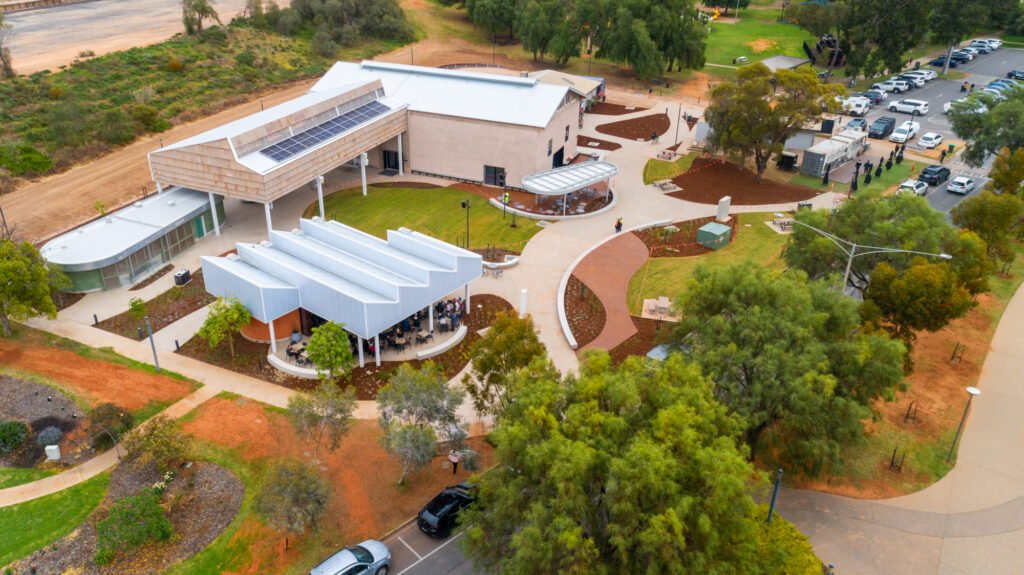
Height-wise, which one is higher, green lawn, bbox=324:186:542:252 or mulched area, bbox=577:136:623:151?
mulched area, bbox=577:136:623:151

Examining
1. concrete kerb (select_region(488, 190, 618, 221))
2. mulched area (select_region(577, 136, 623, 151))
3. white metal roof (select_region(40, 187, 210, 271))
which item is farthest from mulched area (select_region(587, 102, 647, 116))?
white metal roof (select_region(40, 187, 210, 271))

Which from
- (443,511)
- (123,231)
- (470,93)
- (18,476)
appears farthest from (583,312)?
(123,231)

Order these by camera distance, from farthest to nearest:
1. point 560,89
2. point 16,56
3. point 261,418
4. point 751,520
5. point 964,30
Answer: point 964,30 < point 16,56 < point 560,89 < point 261,418 < point 751,520

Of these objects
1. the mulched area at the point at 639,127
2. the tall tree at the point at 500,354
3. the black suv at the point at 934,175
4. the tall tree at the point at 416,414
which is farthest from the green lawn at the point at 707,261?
the mulched area at the point at 639,127

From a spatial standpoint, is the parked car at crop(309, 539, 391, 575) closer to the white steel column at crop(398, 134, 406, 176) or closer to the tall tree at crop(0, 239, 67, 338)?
the tall tree at crop(0, 239, 67, 338)

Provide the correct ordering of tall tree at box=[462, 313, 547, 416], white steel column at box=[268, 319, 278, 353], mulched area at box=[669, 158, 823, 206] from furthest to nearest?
mulched area at box=[669, 158, 823, 206], white steel column at box=[268, 319, 278, 353], tall tree at box=[462, 313, 547, 416]

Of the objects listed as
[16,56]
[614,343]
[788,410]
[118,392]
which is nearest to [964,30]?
[614,343]

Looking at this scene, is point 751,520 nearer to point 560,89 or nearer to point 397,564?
point 397,564
